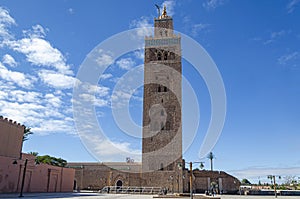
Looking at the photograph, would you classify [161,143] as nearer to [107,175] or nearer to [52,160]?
[107,175]

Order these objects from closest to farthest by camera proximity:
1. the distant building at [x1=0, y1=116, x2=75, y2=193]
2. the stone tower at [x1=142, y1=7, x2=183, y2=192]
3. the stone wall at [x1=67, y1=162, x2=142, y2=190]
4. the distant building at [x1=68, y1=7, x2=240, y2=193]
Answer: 1. the distant building at [x1=0, y1=116, x2=75, y2=193]
2. the stone tower at [x1=142, y1=7, x2=183, y2=192]
3. the distant building at [x1=68, y1=7, x2=240, y2=193]
4. the stone wall at [x1=67, y1=162, x2=142, y2=190]

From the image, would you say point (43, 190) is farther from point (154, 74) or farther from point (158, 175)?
point (154, 74)

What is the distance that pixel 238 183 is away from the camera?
44.1 meters

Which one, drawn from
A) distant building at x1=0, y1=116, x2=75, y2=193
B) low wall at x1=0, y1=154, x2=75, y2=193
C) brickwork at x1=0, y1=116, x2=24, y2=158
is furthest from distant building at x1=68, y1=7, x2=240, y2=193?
brickwork at x1=0, y1=116, x2=24, y2=158

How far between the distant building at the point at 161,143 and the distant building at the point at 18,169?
12.3 meters

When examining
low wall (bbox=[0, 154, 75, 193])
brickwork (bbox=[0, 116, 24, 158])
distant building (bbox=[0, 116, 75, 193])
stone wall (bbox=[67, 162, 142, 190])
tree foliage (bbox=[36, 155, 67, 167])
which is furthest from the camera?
tree foliage (bbox=[36, 155, 67, 167])

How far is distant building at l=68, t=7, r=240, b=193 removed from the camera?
38.3 meters

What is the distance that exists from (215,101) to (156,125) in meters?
22.6

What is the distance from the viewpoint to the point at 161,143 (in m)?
39.6

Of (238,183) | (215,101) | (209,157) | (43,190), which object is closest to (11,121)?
(43,190)

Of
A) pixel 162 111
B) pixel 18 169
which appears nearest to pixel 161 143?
pixel 162 111

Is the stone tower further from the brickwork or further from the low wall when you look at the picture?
the brickwork

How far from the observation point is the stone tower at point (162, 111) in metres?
38.1

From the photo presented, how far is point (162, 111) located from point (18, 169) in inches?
892
